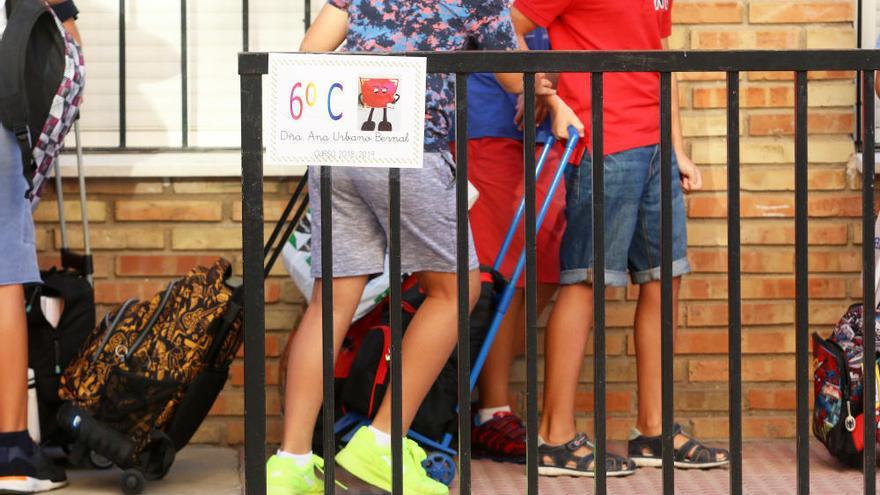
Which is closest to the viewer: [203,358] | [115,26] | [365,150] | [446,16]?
[365,150]

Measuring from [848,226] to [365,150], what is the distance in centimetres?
255

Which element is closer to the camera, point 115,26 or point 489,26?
point 489,26

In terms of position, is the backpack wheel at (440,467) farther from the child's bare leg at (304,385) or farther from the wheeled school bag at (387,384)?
the child's bare leg at (304,385)

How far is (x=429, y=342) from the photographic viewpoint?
429 cm

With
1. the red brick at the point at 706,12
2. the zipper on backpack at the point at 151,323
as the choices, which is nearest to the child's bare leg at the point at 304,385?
the zipper on backpack at the point at 151,323

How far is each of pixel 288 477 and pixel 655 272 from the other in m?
1.45

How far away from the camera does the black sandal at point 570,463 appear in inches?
186

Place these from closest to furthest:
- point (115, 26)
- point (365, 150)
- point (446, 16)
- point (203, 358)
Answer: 1. point (365, 150)
2. point (446, 16)
3. point (203, 358)
4. point (115, 26)

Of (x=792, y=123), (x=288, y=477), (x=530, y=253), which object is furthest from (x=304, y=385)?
(x=792, y=123)

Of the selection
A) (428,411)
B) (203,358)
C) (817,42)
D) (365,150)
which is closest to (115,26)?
(203,358)

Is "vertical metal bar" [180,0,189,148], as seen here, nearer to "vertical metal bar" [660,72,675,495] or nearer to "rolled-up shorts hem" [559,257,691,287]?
"rolled-up shorts hem" [559,257,691,287]

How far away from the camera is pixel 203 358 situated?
4.56 metres

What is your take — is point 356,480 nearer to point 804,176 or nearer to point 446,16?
point 446,16

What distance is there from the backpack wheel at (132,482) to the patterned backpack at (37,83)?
91 centimetres
